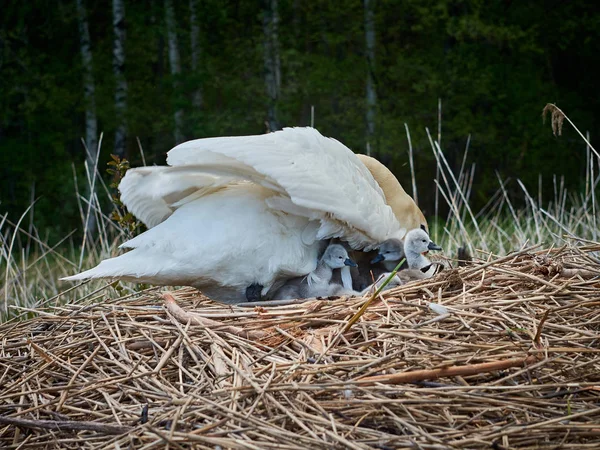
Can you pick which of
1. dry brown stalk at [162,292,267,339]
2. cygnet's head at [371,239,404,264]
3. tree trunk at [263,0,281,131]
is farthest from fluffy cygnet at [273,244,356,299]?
tree trunk at [263,0,281,131]

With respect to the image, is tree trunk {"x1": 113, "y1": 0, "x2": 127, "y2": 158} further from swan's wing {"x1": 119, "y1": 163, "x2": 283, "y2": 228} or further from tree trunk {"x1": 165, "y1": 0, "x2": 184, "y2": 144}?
swan's wing {"x1": 119, "y1": 163, "x2": 283, "y2": 228}

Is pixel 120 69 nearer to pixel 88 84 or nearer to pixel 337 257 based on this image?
pixel 88 84

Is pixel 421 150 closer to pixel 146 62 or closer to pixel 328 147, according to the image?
pixel 146 62

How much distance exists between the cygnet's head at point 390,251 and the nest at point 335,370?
2.02 ft

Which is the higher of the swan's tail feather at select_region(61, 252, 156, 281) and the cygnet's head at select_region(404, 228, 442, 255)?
the swan's tail feather at select_region(61, 252, 156, 281)

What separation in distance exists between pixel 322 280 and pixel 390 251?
0.43m

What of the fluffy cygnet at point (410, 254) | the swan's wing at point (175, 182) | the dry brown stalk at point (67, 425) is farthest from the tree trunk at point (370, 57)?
the dry brown stalk at point (67, 425)

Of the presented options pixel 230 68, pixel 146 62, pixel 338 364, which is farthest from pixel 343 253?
pixel 146 62

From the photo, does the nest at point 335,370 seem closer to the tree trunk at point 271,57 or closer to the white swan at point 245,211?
the white swan at point 245,211

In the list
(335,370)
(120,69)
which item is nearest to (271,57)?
(120,69)

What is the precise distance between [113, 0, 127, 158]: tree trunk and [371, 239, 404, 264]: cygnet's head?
11.7m

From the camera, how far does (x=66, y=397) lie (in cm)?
280

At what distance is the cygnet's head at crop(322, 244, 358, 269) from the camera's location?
388 centimetres

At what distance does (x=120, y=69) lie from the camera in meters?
15.1
